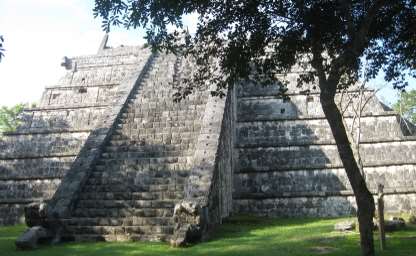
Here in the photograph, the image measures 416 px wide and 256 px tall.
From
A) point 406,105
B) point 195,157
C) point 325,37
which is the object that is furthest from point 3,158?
point 406,105

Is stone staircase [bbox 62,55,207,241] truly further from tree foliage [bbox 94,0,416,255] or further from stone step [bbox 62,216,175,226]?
A: tree foliage [bbox 94,0,416,255]

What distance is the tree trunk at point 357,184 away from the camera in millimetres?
6883

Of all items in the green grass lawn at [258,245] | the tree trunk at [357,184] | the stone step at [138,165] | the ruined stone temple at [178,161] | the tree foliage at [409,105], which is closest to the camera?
the tree trunk at [357,184]

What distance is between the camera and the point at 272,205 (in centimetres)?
1463

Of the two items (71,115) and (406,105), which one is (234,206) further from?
(406,105)

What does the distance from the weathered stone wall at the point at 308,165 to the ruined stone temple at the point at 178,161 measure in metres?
0.03

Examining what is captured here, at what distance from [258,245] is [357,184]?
300 centimetres

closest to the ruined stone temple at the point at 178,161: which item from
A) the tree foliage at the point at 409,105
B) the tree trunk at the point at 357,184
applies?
the tree trunk at the point at 357,184

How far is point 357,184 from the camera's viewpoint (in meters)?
7.08

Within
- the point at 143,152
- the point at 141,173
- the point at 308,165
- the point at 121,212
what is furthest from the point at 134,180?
the point at 308,165

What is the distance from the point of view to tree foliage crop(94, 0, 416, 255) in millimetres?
7395

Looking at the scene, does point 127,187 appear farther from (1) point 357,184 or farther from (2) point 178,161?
(1) point 357,184

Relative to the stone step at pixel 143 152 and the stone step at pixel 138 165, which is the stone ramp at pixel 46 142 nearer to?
the stone step at pixel 143 152

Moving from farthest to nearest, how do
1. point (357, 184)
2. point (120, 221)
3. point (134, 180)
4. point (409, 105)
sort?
point (409, 105)
point (134, 180)
point (120, 221)
point (357, 184)
